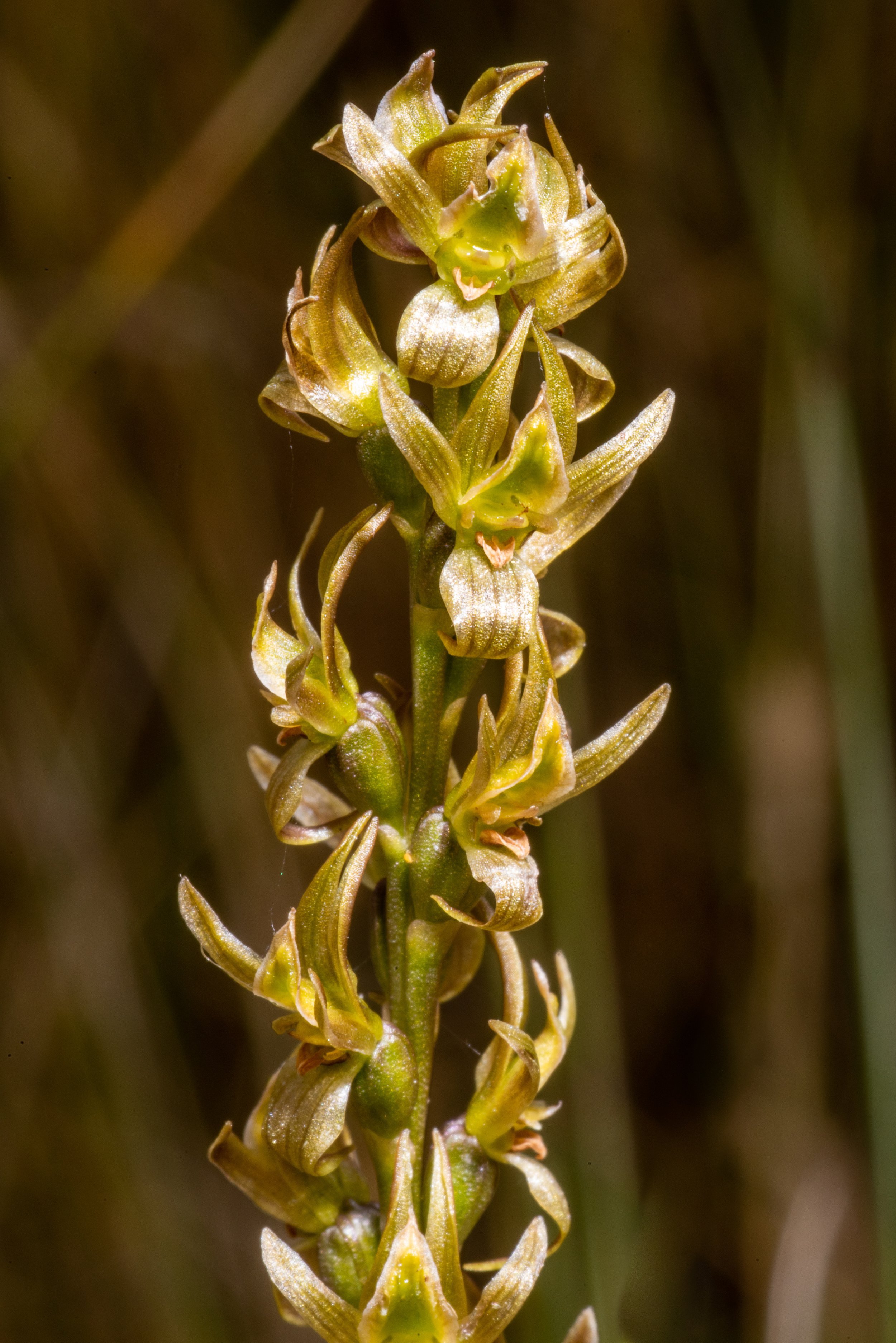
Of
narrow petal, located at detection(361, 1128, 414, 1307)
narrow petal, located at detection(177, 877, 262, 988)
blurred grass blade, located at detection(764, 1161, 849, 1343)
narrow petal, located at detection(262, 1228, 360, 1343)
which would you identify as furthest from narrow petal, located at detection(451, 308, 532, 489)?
blurred grass blade, located at detection(764, 1161, 849, 1343)

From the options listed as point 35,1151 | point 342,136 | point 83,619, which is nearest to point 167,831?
point 83,619

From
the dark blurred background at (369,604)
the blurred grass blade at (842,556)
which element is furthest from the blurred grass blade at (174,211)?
the blurred grass blade at (842,556)

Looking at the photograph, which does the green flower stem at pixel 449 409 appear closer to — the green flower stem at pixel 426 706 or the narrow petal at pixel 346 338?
the narrow petal at pixel 346 338

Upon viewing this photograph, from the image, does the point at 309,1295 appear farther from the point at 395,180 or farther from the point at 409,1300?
the point at 395,180

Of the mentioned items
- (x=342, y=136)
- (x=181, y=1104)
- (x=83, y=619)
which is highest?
(x=342, y=136)

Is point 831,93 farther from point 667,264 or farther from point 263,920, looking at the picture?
point 263,920

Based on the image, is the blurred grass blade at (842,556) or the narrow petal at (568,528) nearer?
the narrow petal at (568,528)


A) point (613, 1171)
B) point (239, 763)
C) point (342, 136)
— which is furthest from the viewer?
point (239, 763)

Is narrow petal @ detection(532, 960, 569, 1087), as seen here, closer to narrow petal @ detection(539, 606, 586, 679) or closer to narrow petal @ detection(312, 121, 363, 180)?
narrow petal @ detection(539, 606, 586, 679)
